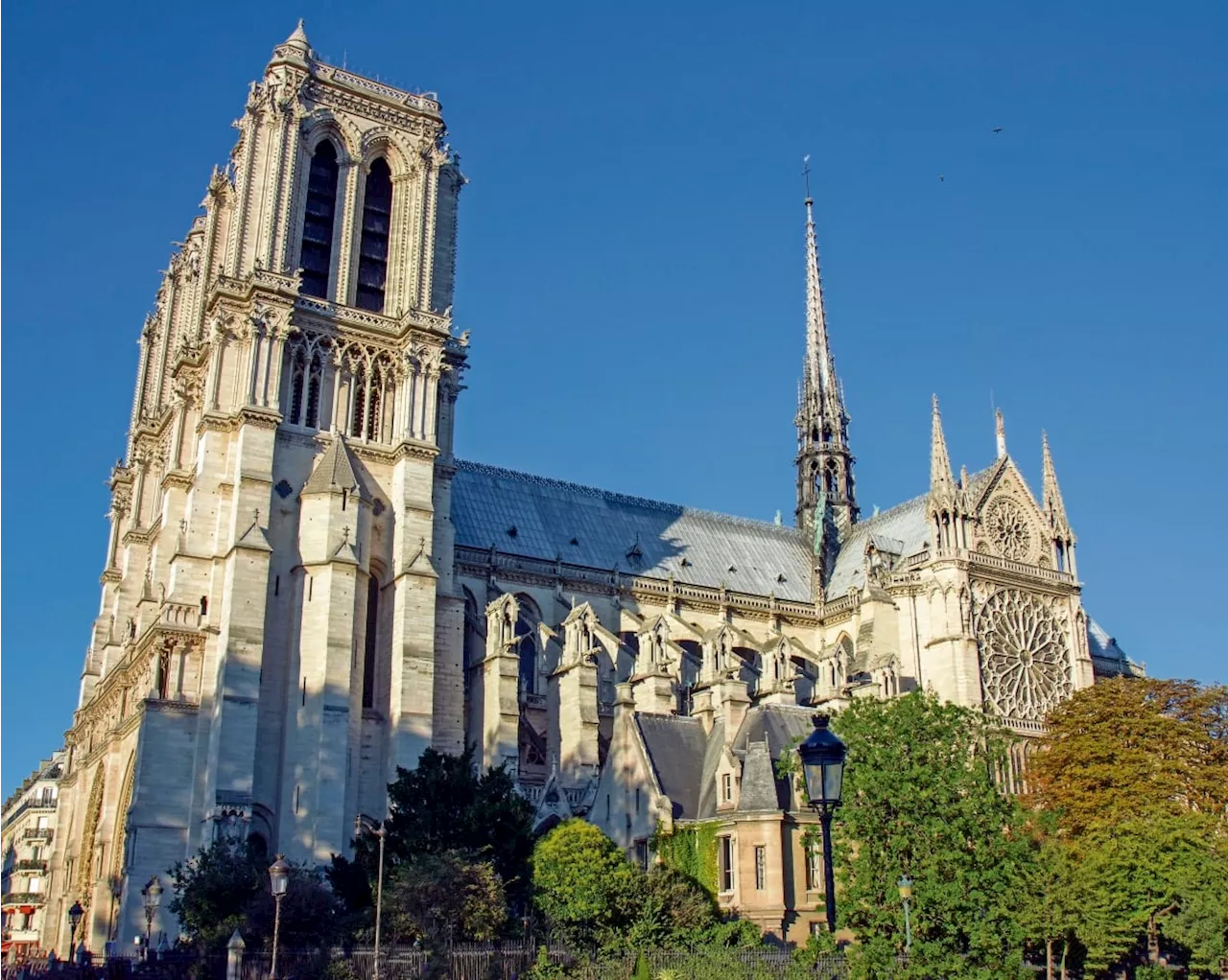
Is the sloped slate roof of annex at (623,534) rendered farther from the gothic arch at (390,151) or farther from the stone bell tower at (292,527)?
the gothic arch at (390,151)

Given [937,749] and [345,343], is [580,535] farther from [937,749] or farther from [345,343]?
[937,749]

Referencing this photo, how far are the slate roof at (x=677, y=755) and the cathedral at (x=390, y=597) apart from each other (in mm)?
128

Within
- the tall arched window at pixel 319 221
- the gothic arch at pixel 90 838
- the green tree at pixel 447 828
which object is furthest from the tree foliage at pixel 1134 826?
the gothic arch at pixel 90 838

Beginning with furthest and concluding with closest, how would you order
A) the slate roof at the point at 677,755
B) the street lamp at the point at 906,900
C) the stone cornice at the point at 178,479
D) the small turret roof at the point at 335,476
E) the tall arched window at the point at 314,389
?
the stone cornice at the point at 178,479
the tall arched window at the point at 314,389
the small turret roof at the point at 335,476
the slate roof at the point at 677,755
the street lamp at the point at 906,900

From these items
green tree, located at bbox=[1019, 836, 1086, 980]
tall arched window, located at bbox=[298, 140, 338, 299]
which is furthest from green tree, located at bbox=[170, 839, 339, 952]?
tall arched window, located at bbox=[298, 140, 338, 299]

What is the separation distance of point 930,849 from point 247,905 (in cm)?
1829

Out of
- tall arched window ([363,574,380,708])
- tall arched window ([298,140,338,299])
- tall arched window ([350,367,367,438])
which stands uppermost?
tall arched window ([298,140,338,299])

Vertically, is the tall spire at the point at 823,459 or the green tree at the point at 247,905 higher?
the tall spire at the point at 823,459

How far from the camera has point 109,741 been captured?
5266 centimetres

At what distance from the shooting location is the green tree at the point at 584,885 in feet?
116

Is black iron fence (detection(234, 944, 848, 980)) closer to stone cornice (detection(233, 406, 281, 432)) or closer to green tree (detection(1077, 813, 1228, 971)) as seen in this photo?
green tree (detection(1077, 813, 1228, 971))

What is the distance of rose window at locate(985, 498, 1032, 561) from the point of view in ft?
209

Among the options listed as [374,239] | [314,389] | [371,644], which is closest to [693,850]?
[371,644]

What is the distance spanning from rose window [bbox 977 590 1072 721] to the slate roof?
1802 cm
